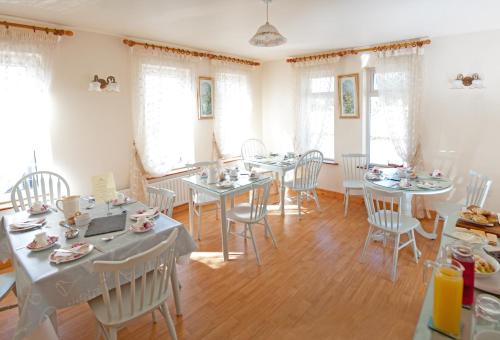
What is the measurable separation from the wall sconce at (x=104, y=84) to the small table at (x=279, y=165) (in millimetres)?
2138

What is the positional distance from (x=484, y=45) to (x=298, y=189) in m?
2.80

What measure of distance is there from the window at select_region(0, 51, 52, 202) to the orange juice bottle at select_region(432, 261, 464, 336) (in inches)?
144

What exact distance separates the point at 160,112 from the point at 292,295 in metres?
2.96

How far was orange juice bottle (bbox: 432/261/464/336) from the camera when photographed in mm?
931

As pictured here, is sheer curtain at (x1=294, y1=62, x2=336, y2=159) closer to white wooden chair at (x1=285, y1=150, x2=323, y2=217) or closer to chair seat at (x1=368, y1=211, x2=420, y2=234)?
white wooden chair at (x1=285, y1=150, x2=323, y2=217)

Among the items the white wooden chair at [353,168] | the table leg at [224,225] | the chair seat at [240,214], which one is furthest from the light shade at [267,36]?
the white wooden chair at [353,168]

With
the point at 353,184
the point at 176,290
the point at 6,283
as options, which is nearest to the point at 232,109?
the point at 353,184

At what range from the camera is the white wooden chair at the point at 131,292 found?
145cm

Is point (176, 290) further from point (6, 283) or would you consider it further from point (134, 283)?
point (6, 283)

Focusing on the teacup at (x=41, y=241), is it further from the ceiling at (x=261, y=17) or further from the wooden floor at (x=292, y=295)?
the ceiling at (x=261, y=17)

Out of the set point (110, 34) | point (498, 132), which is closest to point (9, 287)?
point (110, 34)

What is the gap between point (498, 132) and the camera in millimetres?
3502

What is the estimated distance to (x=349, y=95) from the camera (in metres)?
4.58

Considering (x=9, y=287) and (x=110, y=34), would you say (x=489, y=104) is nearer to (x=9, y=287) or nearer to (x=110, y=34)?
(x=110, y=34)
